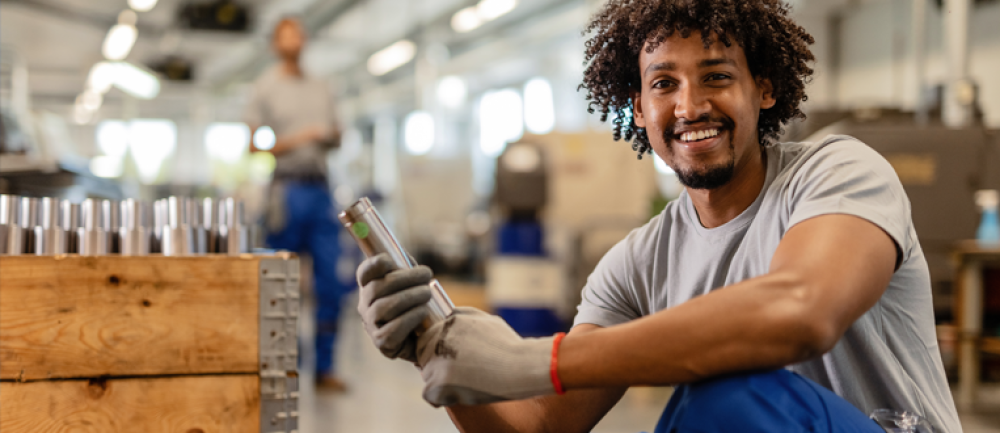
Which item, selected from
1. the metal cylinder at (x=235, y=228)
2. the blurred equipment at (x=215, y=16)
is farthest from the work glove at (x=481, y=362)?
Result: the blurred equipment at (x=215, y=16)

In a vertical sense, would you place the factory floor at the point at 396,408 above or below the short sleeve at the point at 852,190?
below

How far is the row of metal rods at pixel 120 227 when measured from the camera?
138 cm

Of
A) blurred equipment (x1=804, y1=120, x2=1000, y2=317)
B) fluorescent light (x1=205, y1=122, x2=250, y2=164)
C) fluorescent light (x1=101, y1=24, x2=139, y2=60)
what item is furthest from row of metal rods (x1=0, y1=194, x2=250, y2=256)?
fluorescent light (x1=205, y1=122, x2=250, y2=164)

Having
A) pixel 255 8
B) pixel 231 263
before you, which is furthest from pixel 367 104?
pixel 231 263

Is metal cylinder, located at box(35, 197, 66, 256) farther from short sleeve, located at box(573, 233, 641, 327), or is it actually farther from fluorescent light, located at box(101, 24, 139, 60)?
fluorescent light, located at box(101, 24, 139, 60)

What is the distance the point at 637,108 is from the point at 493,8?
30.8ft

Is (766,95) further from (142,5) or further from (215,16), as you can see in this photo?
(142,5)

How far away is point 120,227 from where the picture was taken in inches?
56.5

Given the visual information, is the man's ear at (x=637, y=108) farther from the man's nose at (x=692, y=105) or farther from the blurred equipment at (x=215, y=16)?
the blurred equipment at (x=215, y=16)

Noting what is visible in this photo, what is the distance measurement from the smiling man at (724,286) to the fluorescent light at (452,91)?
44.4 ft

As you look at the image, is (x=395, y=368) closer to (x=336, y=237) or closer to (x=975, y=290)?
(x=336, y=237)

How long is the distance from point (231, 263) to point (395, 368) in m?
3.23

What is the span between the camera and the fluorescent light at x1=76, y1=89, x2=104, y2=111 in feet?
54.2

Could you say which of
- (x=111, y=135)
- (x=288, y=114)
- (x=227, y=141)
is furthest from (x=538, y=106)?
(x=111, y=135)
